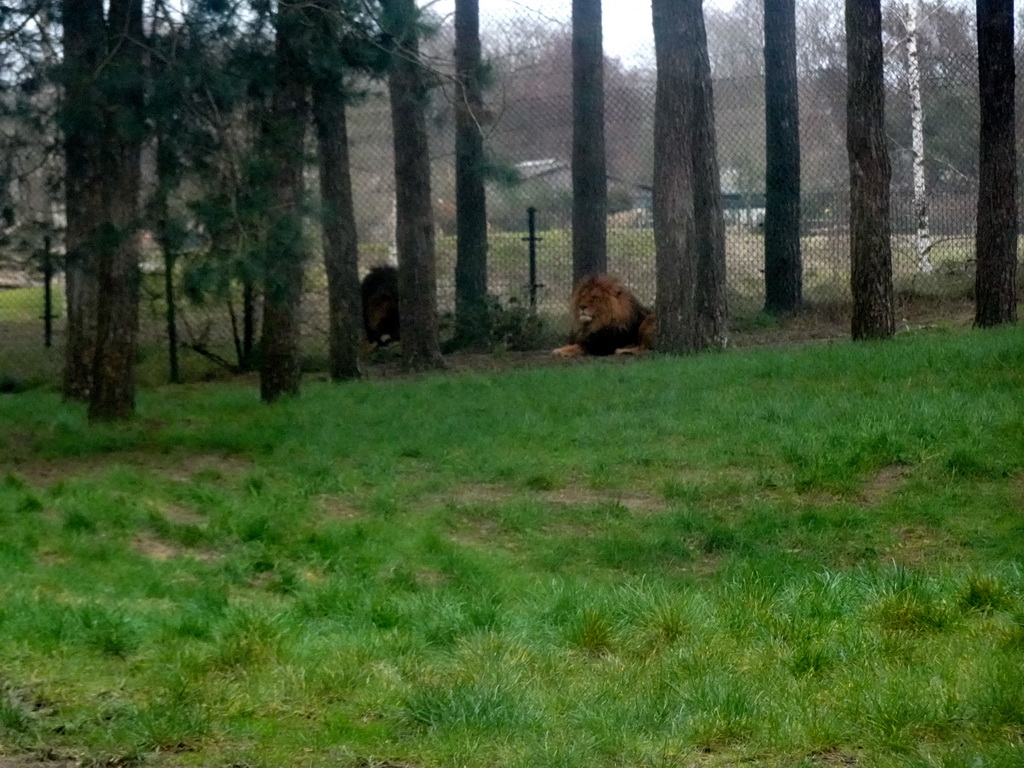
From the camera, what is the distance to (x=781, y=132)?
20.8m

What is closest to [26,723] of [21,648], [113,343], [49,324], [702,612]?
[21,648]

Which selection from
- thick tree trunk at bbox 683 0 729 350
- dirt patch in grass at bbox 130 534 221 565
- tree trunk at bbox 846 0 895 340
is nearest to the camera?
dirt patch in grass at bbox 130 534 221 565

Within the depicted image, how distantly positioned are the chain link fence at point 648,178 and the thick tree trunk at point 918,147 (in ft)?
0.36

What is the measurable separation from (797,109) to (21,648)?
17457 millimetres

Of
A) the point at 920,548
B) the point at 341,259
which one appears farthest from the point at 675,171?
the point at 920,548

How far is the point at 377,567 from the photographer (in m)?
7.48

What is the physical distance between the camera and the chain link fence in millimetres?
20344

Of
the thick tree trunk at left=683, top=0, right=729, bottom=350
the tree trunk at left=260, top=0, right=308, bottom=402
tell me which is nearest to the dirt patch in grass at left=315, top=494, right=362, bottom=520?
the tree trunk at left=260, top=0, right=308, bottom=402

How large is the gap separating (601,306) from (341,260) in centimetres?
353

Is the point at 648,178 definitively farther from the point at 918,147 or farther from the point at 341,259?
the point at 341,259

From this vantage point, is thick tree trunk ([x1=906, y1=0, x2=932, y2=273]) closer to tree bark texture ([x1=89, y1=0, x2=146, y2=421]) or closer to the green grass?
the green grass

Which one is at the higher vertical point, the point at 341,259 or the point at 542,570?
the point at 341,259

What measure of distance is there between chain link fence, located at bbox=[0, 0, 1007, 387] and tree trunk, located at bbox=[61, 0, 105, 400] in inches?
169

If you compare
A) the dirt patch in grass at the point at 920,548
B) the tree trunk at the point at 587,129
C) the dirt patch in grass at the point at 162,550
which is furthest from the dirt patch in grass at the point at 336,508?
the tree trunk at the point at 587,129
